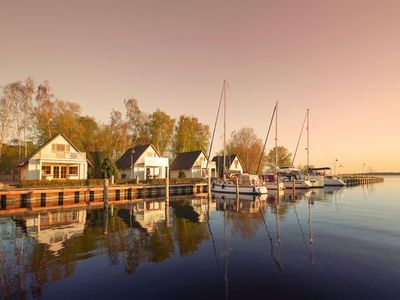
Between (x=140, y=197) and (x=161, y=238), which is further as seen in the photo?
(x=140, y=197)

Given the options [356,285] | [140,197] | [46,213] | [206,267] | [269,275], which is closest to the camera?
[356,285]

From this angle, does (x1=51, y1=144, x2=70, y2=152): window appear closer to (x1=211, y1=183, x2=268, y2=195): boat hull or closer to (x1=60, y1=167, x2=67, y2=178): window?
(x1=60, y1=167, x2=67, y2=178): window

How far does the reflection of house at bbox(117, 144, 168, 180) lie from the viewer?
180 feet

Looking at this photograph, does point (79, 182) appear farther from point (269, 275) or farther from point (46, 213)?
point (269, 275)

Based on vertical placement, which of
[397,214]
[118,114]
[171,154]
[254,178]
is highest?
[118,114]

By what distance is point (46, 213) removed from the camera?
26.1 metres

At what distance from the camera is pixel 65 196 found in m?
34.4

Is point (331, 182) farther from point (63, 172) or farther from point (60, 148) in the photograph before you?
point (60, 148)

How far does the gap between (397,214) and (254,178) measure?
20.4m

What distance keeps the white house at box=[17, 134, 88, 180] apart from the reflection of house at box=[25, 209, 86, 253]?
16.6 meters

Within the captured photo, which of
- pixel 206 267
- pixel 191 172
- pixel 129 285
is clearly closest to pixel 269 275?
pixel 206 267

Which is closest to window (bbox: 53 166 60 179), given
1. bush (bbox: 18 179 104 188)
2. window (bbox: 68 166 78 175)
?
window (bbox: 68 166 78 175)

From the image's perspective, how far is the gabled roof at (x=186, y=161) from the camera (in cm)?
6512

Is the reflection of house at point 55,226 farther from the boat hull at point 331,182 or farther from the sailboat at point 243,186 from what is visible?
the boat hull at point 331,182
